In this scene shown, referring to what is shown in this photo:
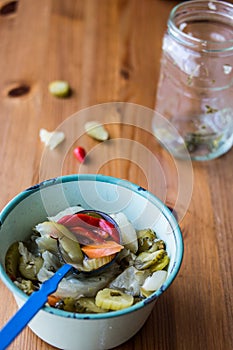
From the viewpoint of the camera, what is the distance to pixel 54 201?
3.08ft

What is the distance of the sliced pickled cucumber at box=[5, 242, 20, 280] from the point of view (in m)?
0.83

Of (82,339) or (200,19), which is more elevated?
(200,19)

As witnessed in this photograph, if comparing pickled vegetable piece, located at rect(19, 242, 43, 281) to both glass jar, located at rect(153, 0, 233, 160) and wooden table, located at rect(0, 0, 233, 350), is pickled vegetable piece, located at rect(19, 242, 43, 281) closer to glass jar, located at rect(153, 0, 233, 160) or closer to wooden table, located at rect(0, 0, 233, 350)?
wooden table, located at rect(0, 0, 233, 350)

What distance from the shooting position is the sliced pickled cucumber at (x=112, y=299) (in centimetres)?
79

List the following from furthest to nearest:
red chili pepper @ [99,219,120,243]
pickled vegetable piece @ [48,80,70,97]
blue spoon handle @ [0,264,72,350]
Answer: pickled vegetable piece @ [48,80,70,97] → red chili pepper @ [99,219,120,243] → blue spoon handle @ [0,264,72,350]

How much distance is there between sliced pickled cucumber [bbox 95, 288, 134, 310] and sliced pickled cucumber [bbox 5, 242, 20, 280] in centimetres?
13

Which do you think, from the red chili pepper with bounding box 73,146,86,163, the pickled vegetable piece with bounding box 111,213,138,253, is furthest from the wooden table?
the pickled vegetable piece with bounding box 111,213,138,253

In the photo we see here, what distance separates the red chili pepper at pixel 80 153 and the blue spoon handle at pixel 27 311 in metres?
0.43

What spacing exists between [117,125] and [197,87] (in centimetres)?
20

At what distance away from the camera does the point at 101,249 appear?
0.86 meters

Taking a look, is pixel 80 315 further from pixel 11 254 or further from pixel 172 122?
pixel 172 122

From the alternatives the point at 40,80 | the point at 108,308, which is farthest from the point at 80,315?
the point at 40,80

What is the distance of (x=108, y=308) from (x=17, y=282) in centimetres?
14

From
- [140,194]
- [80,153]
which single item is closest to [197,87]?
[80,153]
